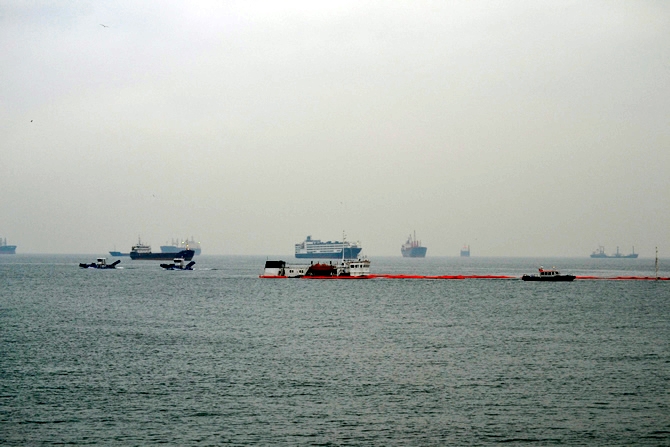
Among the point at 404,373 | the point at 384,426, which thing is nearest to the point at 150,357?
the point at 404,373

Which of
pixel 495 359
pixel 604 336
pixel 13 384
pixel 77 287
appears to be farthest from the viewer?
pixel 77 287

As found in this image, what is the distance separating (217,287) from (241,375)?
121 m

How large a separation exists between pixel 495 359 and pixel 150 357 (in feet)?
105

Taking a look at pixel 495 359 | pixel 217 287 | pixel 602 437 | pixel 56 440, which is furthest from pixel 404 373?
pixel 217 287

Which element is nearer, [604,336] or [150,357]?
[150,357]

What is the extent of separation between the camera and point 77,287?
17450cm

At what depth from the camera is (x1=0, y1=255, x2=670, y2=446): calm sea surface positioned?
4366cm

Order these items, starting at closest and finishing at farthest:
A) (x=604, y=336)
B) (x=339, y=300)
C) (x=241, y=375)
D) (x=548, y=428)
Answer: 1. (x=548, y=428)
2. (x=241, y=375)
3. (x=604, y=336)
4. (x=339, y=300)

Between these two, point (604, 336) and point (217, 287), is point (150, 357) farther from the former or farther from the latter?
point (217, 287)

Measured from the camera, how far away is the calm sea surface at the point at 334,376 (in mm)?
43656

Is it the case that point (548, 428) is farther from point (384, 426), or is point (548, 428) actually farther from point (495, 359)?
point (495, 359)

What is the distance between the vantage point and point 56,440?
41312mm

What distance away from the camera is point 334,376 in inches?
2330

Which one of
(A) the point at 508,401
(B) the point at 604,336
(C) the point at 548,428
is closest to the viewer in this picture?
(C) the point at 548,428
